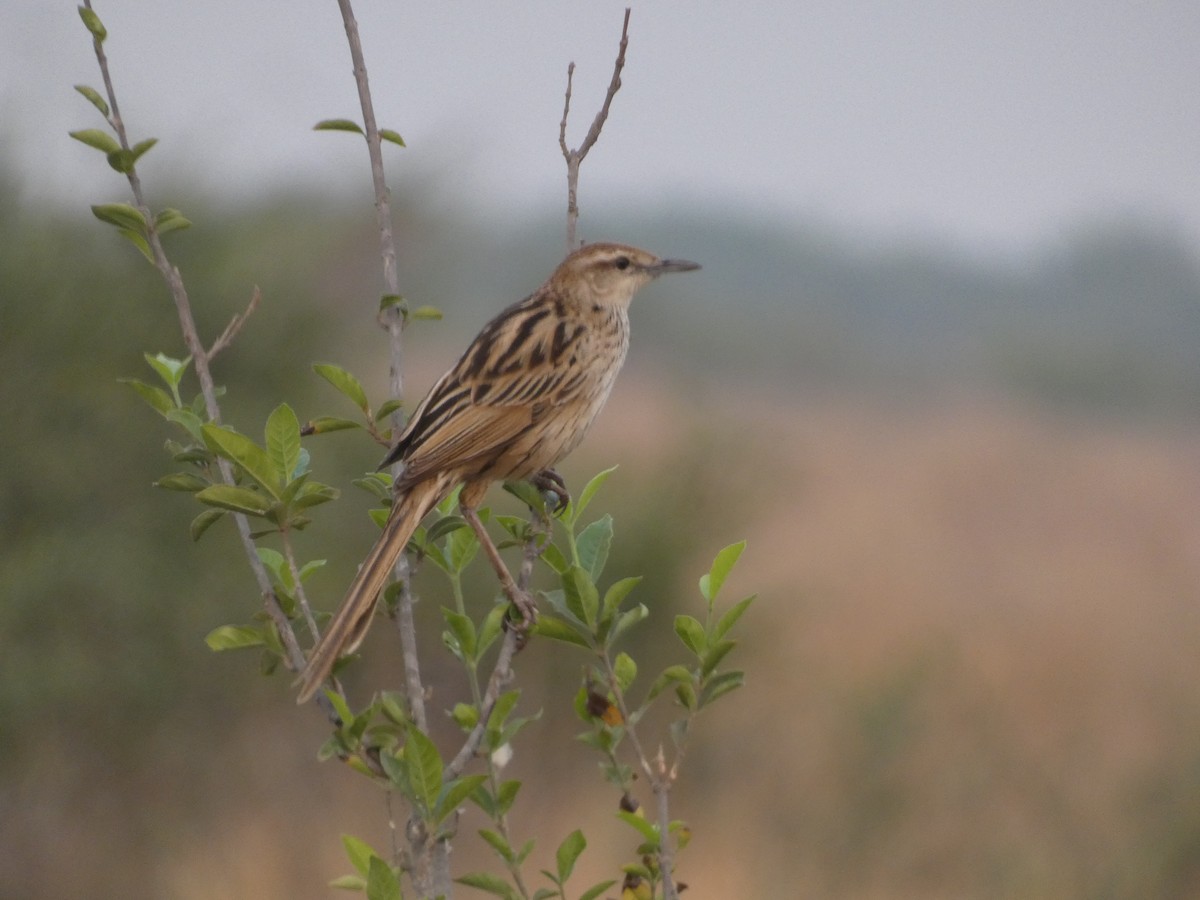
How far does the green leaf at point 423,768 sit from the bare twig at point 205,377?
0.21m

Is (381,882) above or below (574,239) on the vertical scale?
below

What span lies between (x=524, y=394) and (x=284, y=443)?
166 cm

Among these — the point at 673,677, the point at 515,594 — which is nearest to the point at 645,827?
the point at 673,677

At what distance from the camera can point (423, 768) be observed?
2273mm

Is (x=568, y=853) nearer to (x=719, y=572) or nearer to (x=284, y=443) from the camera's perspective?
(x=719, y=572)

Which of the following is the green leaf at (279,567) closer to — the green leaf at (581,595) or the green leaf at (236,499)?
the green leaf at (236,499)

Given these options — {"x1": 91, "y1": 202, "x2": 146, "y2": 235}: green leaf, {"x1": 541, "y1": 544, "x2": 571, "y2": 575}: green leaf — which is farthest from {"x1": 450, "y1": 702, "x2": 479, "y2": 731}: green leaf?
{"x1": 91, "y1": 202, "x2": 146, "y2": 235}: green leaf

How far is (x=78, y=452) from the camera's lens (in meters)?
11.2

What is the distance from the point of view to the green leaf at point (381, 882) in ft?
7.51

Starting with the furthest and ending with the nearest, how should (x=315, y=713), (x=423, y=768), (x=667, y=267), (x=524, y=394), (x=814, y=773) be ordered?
1. (x=814, y=773)
2. (x=315, y=713)
3. (x=667, y=267)
4. (x=524, y=394)
5. (x=423, y=768)

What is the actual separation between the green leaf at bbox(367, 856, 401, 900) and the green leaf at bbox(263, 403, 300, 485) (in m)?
0.72

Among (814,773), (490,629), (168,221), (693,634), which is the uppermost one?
(168,221)

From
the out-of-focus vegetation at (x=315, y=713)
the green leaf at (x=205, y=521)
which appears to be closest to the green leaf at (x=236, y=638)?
the green leaf at (x=205, y=521)

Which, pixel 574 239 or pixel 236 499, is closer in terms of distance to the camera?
pixel 236 499
